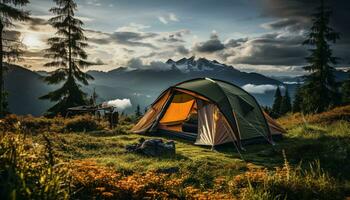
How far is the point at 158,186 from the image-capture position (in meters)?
6.73

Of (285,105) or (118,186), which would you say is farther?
(285,105)

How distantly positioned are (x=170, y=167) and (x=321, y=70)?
24.4 m

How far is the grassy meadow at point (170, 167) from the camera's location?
16.9ft

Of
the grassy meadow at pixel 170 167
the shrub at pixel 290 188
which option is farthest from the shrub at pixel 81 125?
the shrub at pixel 290 188

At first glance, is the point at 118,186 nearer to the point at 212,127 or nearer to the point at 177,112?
the point at 212,127

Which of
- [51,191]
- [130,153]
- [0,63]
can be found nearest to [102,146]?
[130,153]

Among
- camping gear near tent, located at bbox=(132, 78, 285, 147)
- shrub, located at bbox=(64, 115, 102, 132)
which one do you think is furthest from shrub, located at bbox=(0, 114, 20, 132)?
camping gear near tent, located at bbox=(132, 78, 285, 147)

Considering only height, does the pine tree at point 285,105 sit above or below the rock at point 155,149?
above

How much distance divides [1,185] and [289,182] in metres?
5.35

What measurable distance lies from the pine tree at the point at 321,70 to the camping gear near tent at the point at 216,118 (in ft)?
50.3

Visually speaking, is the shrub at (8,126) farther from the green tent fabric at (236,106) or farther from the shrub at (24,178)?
the green tent fabric at (236,106)

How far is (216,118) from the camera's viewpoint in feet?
47.8

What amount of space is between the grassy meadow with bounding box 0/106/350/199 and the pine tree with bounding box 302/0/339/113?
35.8 feet

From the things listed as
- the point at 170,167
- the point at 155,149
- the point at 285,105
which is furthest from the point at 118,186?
the point at 285,105
